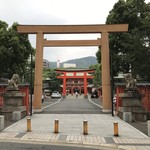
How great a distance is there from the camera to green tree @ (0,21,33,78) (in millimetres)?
32406

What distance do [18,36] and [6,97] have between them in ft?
54.4

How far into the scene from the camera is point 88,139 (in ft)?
37.8

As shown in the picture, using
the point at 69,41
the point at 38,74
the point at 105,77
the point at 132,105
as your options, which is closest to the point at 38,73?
the point at 38,74

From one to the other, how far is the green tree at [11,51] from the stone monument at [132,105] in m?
17.0

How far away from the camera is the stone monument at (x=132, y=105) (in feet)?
59.7

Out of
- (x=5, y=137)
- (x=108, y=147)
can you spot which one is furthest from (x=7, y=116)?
(x=108, y=147)

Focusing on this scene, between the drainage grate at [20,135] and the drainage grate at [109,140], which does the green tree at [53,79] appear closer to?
the drainage grate at [20,135]

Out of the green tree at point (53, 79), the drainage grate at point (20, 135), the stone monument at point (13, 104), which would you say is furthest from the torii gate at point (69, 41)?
the green tree at point (53, 79)

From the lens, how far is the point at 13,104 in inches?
760

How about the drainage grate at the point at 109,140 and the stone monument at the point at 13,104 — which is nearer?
the drainage grate at the point at 109,140

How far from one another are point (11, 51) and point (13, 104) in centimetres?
1423

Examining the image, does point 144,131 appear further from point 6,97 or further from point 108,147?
point 6,97

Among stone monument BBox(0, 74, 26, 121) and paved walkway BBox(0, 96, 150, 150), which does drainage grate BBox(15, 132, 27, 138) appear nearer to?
paved walkway BBox(0, 96, 150, 150)

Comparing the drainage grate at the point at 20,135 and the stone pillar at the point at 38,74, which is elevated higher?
the stone pillar at the point at 38,74
